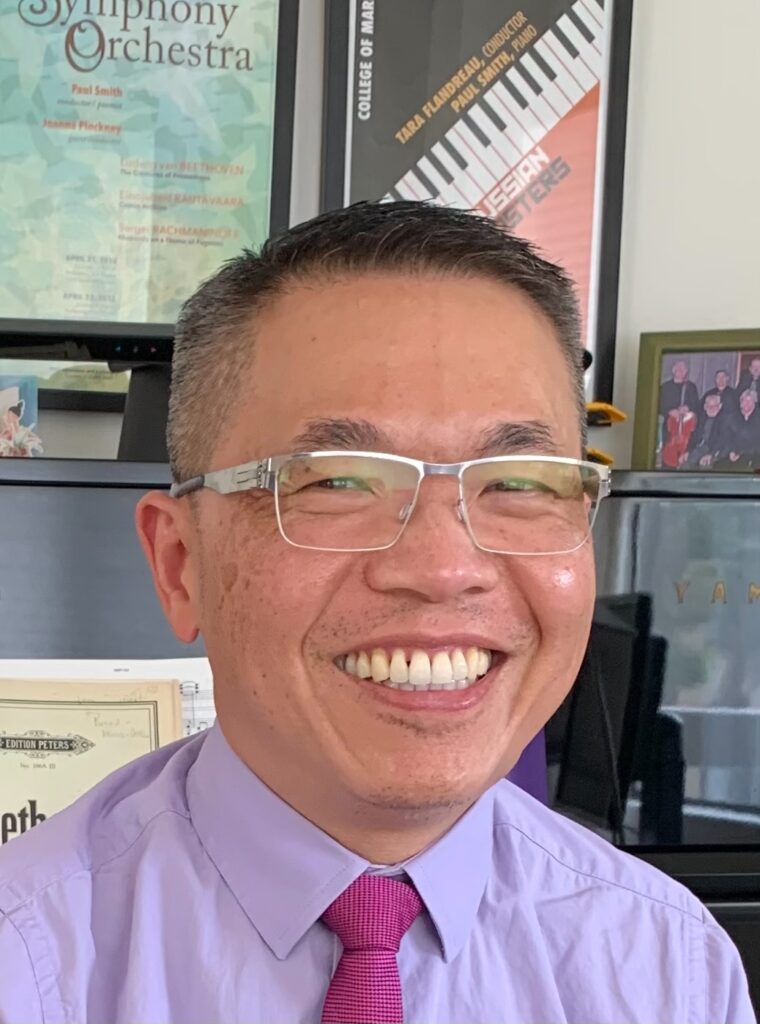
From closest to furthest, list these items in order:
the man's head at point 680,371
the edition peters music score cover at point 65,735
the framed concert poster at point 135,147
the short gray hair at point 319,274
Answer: the short gray hair at point 319,274
the edition peters music score cover at point 65,735
the framed concert poster at point 135,147
the man's head at point 680,371

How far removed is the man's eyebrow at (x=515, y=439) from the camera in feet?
2.09

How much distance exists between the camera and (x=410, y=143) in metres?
1.57

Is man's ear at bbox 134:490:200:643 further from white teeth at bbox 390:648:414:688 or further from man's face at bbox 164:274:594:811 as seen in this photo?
white teeth at bbox 390:648:414:688

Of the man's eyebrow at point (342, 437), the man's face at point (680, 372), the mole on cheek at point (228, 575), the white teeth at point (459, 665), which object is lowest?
the white teeth at point (459, 665)

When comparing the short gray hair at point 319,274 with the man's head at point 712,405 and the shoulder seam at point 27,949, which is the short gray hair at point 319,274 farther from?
the man's head at point 712,405

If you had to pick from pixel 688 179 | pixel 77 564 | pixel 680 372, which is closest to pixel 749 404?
pixel 680 372

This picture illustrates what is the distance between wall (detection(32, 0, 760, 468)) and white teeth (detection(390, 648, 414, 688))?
1.12 metres

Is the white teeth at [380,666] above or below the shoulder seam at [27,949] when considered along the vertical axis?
above

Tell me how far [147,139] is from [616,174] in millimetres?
795

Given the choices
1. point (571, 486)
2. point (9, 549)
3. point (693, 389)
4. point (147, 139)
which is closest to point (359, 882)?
point (571, 486)

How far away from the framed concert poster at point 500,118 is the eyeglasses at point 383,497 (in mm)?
1015

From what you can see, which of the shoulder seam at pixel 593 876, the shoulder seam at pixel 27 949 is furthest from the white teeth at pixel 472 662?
the shoulder seam at pixel 27 949

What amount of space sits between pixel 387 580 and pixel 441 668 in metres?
0.07

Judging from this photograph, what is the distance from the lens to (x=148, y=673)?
1005mm
